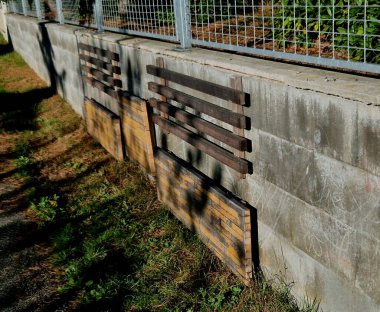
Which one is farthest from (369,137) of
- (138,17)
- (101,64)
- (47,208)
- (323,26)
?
(101,64)

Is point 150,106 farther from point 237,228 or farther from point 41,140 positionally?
point 41,140

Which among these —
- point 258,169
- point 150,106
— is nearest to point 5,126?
point 150,106

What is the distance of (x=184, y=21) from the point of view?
4980 mm

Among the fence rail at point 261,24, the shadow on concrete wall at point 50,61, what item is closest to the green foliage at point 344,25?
the fence rail at point 261,24

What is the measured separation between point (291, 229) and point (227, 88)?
114cm

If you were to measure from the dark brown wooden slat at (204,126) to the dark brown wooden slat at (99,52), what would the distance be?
143cm

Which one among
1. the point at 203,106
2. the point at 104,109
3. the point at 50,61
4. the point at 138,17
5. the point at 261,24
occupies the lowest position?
the point at 104,109

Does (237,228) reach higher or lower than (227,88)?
lower

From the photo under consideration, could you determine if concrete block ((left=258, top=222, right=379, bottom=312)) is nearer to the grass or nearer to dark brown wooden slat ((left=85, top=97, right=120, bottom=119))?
the grass

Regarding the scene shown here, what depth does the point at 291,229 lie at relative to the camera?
140 inches

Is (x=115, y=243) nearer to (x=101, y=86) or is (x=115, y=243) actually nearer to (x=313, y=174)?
(x=313, y=174)

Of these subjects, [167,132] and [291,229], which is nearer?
[291,229]

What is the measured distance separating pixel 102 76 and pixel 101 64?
16cm

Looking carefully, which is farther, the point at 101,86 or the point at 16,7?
the point at 16,7
